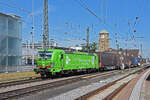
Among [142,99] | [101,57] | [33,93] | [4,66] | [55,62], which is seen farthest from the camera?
[101,57]

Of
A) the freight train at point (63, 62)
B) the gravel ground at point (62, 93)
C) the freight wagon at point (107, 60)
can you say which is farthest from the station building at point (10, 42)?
the gravel ground at point (62, 93)

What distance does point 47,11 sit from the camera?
96.5ft

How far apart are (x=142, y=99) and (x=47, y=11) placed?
21885mm

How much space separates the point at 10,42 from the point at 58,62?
43.4 ft

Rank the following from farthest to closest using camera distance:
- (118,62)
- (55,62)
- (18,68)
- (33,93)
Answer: (118,62), (18,68), (55,62), (33,93)

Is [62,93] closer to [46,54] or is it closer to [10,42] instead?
[46,54]

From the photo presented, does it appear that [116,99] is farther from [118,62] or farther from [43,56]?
[118,62]

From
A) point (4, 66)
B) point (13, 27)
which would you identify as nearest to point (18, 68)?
point (4, 66)

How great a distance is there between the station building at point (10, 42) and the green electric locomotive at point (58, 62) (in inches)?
350

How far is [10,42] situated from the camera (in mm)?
31219

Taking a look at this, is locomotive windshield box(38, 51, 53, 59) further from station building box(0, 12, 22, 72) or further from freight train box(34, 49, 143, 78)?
station building box(0, 12, 22, 72)

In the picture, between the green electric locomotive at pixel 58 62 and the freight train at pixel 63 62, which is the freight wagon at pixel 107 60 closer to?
the freight train at pixel 63 62

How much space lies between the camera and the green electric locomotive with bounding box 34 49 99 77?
20628mm

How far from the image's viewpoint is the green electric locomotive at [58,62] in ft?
67.7
